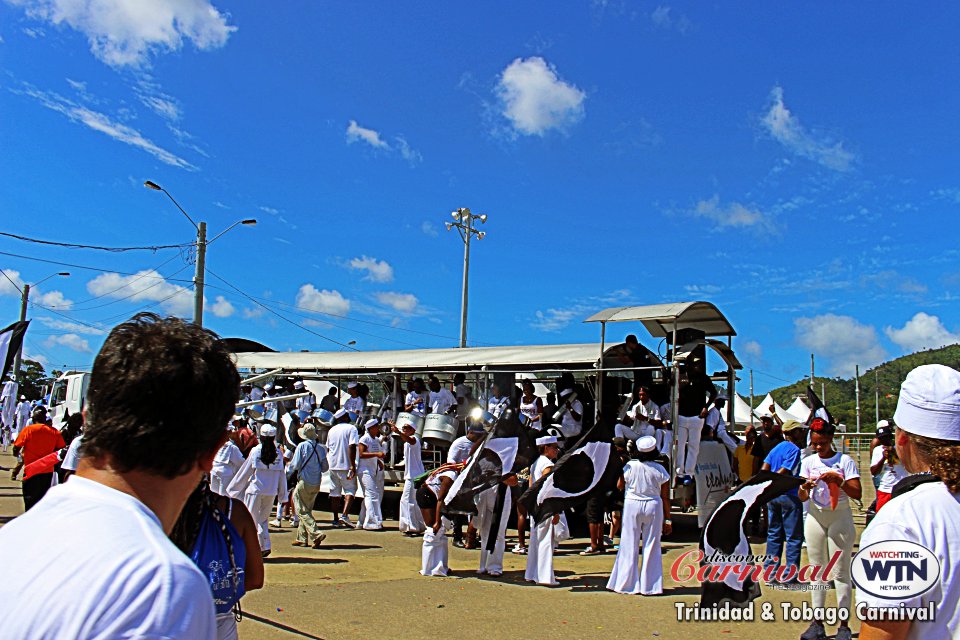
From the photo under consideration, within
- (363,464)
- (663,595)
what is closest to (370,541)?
(363,464)

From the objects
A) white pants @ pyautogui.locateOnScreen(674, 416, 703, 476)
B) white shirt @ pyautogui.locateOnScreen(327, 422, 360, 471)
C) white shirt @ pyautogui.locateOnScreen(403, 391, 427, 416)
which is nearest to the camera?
white pants @ pyautogui.locateOnScreen(674, 416, 703, 476)

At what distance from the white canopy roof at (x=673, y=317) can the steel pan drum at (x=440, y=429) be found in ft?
11.3

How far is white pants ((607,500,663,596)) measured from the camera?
27.7 feet

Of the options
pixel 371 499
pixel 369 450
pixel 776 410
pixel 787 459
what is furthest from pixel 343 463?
pixel 776 410

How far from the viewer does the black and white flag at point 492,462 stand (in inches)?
359

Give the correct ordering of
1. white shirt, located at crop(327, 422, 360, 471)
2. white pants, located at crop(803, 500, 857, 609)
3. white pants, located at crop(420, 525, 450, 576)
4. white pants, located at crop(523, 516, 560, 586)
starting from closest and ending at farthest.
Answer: white pants, located at crop(803, 500, 857, 609)
white pants, located at crop(523, 516, 560, 586)
white pants, located at crop(420, 525, 450, 576)
white shirt, located at crop(327, 422, 360, 471)

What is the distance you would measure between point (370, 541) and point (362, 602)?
4.39 meters

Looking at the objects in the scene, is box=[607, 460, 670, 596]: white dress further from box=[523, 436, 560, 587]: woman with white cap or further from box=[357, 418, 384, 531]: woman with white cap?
box=[357, 418, 384, 531]: woman with white cap

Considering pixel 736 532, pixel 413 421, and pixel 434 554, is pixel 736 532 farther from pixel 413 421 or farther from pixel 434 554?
pixel 413 421

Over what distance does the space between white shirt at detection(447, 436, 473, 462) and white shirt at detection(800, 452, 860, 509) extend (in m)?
4.85

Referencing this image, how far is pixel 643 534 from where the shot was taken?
8.59 m

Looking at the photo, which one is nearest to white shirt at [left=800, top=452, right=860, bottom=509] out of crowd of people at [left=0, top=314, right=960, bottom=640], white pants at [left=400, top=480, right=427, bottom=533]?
crowd of people at [left=0, top=314, right=960, bottom=640]

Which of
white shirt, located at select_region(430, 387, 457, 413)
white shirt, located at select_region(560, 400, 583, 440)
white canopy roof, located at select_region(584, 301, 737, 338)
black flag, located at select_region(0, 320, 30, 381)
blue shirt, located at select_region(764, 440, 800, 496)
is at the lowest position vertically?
blue shirt, located at select_region(764, 440, 800, 496)
